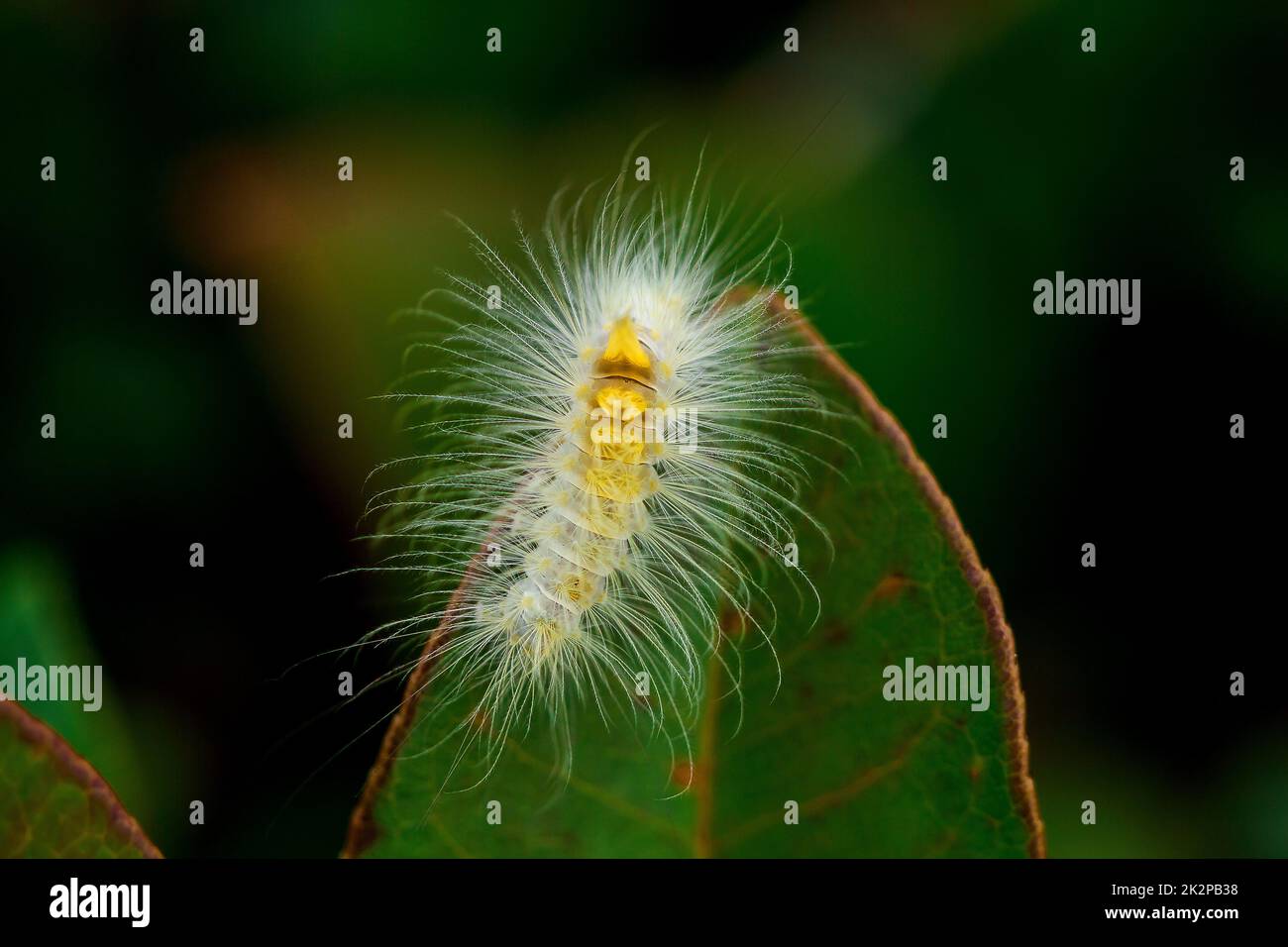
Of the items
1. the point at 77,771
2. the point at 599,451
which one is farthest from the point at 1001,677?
→ the point at 77,771

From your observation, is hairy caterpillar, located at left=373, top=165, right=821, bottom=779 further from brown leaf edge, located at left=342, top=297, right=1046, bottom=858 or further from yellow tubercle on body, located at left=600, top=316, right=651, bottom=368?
brown leaf edge, located at left=342, top=297, right=1046, bottom=858

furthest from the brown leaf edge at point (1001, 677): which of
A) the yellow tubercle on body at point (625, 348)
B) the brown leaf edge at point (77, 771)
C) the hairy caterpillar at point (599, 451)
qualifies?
the yellow tubercle on body at point (625, 348)

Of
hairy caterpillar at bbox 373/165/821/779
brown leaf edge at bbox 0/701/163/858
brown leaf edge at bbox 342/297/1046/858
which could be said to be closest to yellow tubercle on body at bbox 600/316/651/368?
hairy caterpillar at bbox 373/165/821/779

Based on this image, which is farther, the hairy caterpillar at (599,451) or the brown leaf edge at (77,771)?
the hairy caterpillar at (599,451)

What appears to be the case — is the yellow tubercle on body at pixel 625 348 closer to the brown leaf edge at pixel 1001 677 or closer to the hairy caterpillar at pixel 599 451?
the hairy caterpillar at pixel 599 451

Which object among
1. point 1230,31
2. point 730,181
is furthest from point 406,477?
point 1230,31

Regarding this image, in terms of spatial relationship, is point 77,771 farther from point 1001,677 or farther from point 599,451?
point 1001,677
